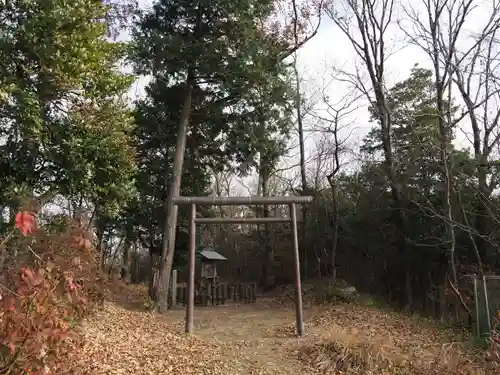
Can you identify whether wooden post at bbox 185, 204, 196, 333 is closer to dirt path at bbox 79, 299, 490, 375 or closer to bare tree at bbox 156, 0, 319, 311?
dirt path at bbox 79, 299, 490, 375

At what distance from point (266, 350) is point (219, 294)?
359 inches

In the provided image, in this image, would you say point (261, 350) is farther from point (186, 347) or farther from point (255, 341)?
point (186, 347)

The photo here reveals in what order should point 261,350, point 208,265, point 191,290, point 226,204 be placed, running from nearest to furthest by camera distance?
point 261,350
point 191,290
point 226,204
point 208,265

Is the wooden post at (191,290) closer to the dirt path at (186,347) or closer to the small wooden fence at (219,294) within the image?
the dirt path at (186,347)

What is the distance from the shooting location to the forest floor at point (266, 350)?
6.11 m

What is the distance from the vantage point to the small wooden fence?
1585 cm

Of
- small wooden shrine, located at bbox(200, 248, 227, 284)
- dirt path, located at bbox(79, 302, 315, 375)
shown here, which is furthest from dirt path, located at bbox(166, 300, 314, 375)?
small wooden shrine, located at bbox(200, 248, 227, 284)

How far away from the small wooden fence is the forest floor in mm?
6054

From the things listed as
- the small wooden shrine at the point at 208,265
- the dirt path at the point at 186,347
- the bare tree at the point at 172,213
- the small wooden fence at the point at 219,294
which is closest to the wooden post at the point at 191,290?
the dirt path at the point at 186,347

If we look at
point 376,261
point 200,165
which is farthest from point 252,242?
point 200,165

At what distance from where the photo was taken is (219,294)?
16344 mm

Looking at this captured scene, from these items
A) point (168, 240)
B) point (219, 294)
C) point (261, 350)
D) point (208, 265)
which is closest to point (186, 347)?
point (261, 350)

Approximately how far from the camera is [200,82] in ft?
44.1

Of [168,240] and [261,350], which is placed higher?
[168,240]
